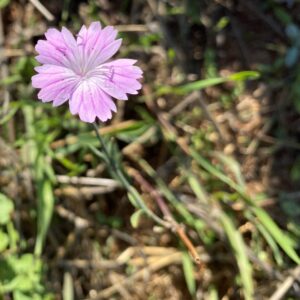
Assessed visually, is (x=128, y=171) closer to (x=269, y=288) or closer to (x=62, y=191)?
(x=62, y=191)

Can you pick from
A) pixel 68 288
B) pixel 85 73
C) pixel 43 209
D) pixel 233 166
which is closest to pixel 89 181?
pixel 43 209

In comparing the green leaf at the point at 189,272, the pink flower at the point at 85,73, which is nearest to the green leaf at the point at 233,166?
the green leaf at the point at 189,272

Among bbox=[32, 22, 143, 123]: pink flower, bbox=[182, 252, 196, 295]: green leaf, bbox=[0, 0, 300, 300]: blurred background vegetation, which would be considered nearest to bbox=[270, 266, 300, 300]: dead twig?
bbox=[0, 0, 300, 300]: blurred background vegetation

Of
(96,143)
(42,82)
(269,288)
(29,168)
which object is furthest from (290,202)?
(42,82)

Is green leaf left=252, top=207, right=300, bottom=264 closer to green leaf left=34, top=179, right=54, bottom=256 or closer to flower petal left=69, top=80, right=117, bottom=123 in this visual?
green leaf left=34, top=179, right=54, bottom=256

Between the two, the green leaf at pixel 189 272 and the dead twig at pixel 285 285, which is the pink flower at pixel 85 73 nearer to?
the green leaf at pixel 189 272

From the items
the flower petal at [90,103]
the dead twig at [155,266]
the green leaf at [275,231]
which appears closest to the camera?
the flower petal at [90,103]

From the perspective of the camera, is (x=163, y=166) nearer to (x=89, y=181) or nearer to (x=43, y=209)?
(x=89, y=181)
